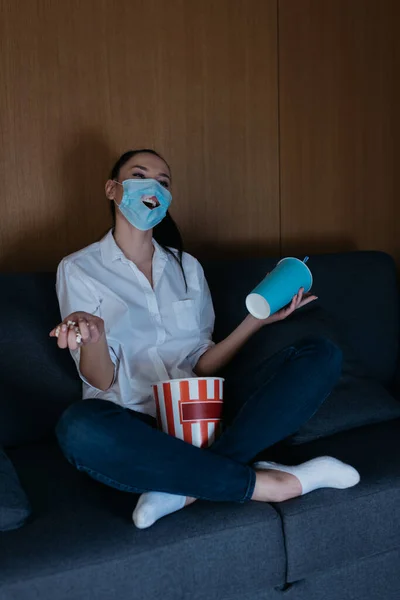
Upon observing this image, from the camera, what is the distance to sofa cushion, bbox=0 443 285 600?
113 centimetres

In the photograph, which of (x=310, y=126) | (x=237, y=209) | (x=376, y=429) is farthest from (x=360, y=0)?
(x=376, y=429)

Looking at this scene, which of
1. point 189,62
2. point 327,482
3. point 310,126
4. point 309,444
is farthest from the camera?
point 310,126

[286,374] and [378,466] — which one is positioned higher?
[286,374]

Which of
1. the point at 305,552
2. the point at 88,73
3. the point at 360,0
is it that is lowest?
the point at 305,552

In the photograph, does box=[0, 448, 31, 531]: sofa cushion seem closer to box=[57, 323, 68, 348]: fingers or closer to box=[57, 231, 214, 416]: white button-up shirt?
box=[57, 323, 68, 348]: fingers

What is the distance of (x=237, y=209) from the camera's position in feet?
7.86

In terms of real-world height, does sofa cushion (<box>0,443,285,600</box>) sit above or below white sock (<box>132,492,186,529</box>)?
below

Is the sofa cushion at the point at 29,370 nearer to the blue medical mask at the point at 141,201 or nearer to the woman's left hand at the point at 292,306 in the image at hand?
the blue medical mask at the point at 141,201

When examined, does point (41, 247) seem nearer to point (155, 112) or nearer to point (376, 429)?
point (155, 112)

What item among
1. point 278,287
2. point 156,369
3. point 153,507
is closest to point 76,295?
point 156,369

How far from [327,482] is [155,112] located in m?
1.36

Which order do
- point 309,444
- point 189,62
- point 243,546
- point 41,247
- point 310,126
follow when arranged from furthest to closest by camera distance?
point 310,126 → point 189,62 → point 41,247 → point 309,444 → point 243,546

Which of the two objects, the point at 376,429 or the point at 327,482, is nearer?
the point at 327,482

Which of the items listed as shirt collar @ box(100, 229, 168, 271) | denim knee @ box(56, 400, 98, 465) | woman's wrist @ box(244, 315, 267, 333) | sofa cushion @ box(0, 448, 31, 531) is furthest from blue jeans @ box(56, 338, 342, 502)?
shirt collar @ box(100, 229, 168, 271)
